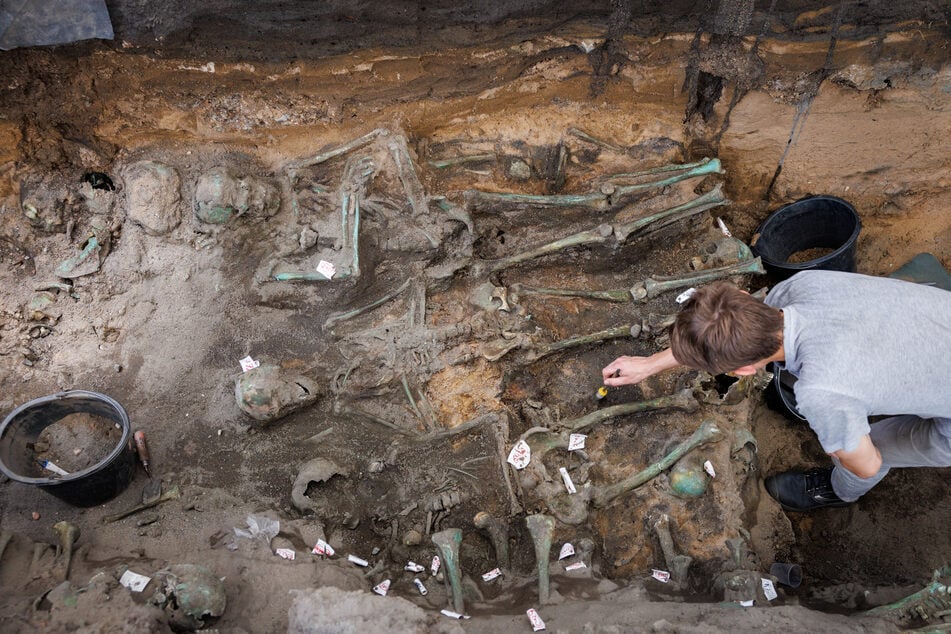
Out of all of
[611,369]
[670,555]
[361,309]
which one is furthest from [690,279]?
[361,309]

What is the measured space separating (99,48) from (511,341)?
309 centimetres

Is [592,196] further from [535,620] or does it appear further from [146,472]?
[146,472]

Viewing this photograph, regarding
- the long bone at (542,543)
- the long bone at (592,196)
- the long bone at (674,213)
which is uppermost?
the long bone at (592,196)

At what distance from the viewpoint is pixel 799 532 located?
15.1ft

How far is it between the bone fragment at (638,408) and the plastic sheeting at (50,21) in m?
3.63

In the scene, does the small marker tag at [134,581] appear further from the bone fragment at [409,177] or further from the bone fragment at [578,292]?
the bone fragment at [578,292]

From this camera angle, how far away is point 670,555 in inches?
151

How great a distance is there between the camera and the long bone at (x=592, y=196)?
459cm

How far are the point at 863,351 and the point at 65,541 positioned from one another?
386cm

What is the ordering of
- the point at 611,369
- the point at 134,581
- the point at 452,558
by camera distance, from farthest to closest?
the point at 611,369 < the point at 452,558 < the point at 134,581

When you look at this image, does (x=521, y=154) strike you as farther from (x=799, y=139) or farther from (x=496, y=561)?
(x=496, y=561)

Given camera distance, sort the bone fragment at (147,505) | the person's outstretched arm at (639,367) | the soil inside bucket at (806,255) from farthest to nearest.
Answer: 1. the soil inside bucket at (806,255)
2. the bone fragment at (147,505)
3. the person's outstretched arm at (639,367)

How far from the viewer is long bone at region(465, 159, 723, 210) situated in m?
4.59

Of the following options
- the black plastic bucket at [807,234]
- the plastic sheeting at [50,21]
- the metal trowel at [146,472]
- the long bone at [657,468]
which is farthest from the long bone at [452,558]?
the plastic sheeting at [50,21]
